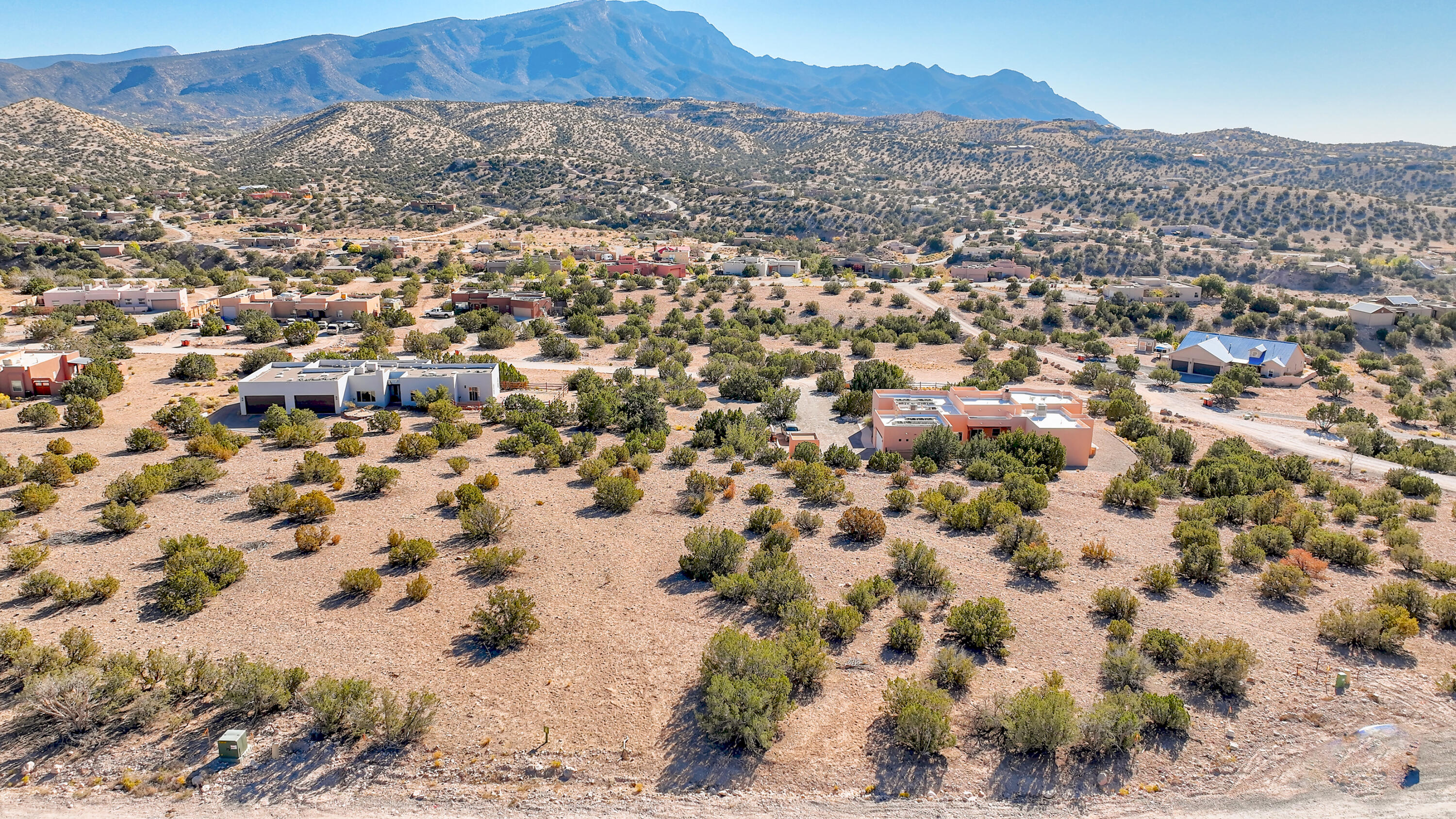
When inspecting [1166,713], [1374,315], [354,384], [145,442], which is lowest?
[1166,713]

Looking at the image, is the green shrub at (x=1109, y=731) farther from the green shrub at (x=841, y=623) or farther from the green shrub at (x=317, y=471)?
the green shrub at (x=317, y=471)

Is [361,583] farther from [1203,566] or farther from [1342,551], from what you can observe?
[1342,551]

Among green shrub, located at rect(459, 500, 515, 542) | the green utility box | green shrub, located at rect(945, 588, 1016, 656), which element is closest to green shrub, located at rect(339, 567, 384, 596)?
green shrub, located at rect(459, 500, 515, 542)

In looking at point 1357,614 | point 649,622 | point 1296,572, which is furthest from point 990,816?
point 1296,572

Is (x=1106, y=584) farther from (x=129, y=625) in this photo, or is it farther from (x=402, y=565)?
(x=129, y=625)

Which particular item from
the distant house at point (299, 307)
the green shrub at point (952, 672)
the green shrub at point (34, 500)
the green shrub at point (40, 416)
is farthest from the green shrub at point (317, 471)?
the distant house at point (299, 307)

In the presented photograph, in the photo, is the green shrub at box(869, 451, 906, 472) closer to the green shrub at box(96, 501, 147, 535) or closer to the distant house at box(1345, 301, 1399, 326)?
the green shrub at box(96, 501, 147, 535)

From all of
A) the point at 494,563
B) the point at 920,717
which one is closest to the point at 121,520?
the point at 494,563
